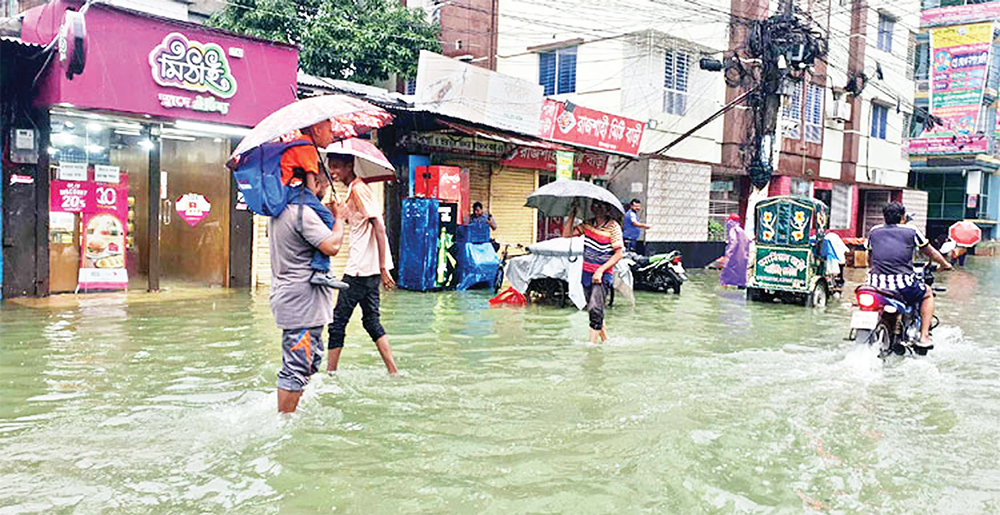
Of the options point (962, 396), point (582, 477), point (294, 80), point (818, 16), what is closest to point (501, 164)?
point (294, 80)

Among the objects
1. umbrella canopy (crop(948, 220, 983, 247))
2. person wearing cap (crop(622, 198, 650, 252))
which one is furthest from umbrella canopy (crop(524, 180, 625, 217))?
person wearing cap (crop(622, 198, 650, 252))

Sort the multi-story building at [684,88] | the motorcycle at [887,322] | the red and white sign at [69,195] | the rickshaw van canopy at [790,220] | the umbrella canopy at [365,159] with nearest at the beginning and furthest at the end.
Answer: the umbrella canopy at [365,159], the motorcycle at [887,322], the red and white sign at [69,195], the rickshaw van canopy at [790,220], the multi-story building at [684,88]

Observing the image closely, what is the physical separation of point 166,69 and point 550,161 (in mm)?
8832

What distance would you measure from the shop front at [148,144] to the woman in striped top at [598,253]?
6482mm

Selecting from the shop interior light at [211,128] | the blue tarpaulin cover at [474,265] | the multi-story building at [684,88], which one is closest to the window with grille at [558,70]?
the multi-story building at [684,88]

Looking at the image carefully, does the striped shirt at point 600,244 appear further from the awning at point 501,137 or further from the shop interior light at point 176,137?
the shop interior light at point 176,137

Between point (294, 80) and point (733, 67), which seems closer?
point (294, 80)

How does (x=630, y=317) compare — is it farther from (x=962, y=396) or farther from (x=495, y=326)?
(x=962, y=396)

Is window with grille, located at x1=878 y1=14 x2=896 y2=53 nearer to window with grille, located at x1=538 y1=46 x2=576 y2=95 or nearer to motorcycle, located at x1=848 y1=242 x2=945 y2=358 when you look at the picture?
window with grille, located at x1=538 y1=46 x2=576 y2=95

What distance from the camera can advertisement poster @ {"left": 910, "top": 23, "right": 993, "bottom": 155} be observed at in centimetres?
2558

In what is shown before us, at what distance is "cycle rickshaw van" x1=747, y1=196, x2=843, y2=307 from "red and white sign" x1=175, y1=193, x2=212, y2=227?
9.33m

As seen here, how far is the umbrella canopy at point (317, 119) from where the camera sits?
436 cm

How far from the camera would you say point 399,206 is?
14883 mm

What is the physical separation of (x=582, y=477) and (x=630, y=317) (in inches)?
274
